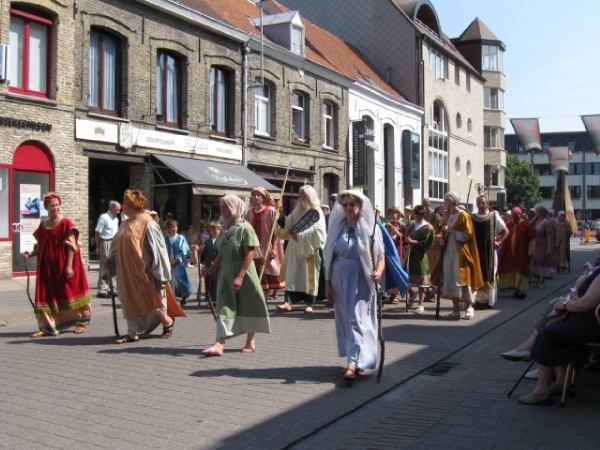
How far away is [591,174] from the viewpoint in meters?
97.5

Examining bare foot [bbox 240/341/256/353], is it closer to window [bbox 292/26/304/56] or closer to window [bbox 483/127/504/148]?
window [bbox 292/26/304/56]

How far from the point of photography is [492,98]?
49969 mm

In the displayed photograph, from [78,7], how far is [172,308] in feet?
36.1

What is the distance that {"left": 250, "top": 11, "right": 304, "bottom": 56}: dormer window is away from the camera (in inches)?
1008

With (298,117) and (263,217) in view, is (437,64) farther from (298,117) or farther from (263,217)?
(263,217)

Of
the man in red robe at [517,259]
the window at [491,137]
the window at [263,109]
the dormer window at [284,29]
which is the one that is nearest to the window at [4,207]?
the window at [263,109]

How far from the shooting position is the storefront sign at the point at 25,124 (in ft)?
50.7

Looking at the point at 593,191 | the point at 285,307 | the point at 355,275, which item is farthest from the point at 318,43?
the point at 593,191

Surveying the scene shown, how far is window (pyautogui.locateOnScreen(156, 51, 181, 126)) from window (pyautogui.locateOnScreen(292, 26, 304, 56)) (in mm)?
6182

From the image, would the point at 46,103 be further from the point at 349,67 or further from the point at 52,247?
the point at 349,67

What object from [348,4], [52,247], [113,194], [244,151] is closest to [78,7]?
[113,194]

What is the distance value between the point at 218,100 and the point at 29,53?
23.1 feet

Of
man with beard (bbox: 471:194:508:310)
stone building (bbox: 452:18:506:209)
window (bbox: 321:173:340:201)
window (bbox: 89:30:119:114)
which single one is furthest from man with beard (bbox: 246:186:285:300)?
stone building (bbox: 452:18:506:209)

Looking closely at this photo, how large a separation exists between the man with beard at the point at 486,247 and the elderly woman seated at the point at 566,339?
6.08 m
